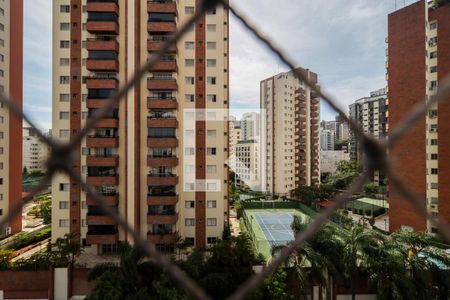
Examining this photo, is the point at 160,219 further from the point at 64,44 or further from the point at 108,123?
the point at 64,44

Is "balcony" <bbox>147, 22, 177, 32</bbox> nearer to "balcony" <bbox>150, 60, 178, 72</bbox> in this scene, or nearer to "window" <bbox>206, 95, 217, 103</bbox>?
"balcony" <bbox>150, 60, 178, 72</bbox>

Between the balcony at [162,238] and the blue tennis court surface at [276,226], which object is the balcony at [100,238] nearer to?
the balcony at [162,238]

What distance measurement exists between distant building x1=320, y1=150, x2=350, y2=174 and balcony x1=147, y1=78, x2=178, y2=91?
29.4m

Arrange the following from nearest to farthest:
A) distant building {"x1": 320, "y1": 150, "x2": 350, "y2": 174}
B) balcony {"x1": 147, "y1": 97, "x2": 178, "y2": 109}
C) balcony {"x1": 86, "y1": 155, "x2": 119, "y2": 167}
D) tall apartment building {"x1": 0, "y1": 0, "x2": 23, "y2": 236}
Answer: balcony {"x1": 86, "y1": 155, "x2": 119, "y2": 167}, balcony {"x1": 147, "y1": 97, "x2": 178, "y2": 109}, tall apartment building {"x1": 0, "y1": 0, "x2": 23, "y2": 236}, distant building {"x1": 320, "y1": 150, "x2": 350, "y2": 174}

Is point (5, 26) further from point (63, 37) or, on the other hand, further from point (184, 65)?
point (184, 65)

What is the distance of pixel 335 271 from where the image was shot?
244 inches

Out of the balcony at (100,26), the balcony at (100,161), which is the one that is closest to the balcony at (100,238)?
the balcony at (100,161)

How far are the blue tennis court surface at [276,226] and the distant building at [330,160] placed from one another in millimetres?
19223

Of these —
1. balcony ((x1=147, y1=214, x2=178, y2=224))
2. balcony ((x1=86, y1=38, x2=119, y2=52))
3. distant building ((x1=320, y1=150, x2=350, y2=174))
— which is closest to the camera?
balcony ((x1=147, y1=214, x2=178, y2=224))

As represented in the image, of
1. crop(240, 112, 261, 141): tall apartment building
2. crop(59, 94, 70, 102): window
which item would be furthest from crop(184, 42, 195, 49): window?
crop(240, 112, 261, 141): tall apartment building

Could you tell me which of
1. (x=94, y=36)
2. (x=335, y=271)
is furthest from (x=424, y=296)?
(x=94, y=36)

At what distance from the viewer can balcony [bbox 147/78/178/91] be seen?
11133 millimetres

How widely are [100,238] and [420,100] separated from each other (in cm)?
1610

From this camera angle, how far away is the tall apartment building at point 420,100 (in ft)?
42.2
